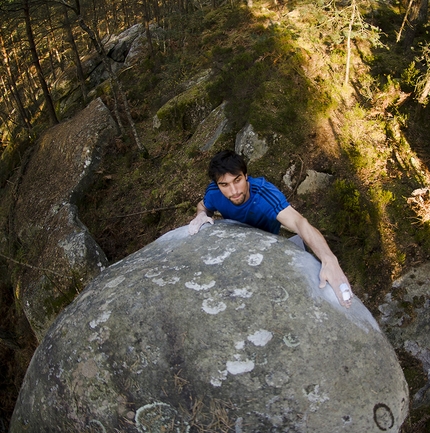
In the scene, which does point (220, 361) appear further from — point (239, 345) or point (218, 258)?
point (218, 258)

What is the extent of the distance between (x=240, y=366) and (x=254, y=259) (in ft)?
2.93

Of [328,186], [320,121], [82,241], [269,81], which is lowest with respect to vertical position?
[82,241]

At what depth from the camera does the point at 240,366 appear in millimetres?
2498

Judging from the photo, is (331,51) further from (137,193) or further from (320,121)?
(137,193)

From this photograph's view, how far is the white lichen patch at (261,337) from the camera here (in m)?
2.54

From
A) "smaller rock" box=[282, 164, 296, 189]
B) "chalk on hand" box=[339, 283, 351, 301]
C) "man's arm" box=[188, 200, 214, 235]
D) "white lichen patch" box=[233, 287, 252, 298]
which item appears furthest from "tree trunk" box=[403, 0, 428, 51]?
"white lichen patch" box=[233, 287, 252, 298]

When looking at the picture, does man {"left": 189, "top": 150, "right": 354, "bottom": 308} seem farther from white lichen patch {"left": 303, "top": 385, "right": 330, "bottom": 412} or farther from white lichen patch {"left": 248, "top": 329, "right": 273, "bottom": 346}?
white lichen patch {"left": 303, "top": 385, "right": 330, "bottom": 412}

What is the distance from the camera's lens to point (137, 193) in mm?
8805

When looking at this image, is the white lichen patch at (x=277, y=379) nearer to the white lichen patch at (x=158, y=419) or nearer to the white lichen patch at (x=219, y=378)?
the white lichen patch at (x=219, y=378)

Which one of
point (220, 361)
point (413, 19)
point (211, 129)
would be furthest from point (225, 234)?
point (413, 19)

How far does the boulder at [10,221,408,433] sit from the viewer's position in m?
2.47

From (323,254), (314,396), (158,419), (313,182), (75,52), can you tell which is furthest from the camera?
(75,52)

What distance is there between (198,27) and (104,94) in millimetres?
4544

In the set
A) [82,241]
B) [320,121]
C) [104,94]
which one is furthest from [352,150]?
[104,94]
